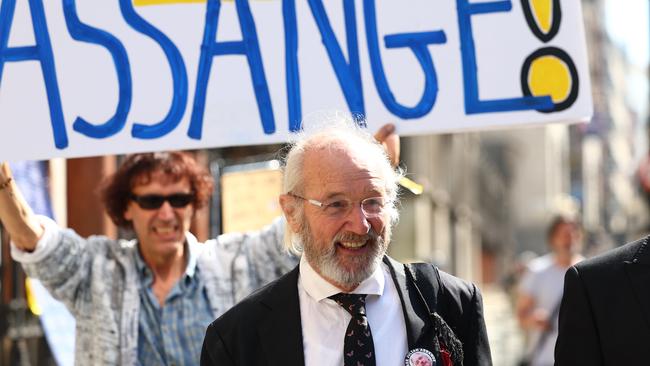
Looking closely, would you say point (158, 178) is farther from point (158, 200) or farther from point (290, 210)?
point (290, 210)

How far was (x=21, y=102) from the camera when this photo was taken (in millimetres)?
4438

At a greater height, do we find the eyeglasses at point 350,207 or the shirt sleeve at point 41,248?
the eyeglasses at point 350,207

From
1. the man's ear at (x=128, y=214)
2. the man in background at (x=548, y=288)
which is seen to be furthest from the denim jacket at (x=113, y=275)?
the man in background at (x=548, y=288)

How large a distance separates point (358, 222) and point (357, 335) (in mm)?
310

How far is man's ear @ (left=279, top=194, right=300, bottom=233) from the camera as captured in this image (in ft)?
12.8

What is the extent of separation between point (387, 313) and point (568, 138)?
2565 inches

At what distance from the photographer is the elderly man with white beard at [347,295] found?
370 centimetres

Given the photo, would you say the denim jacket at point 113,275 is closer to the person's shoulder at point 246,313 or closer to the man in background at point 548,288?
the person's shoulder at point 246,313

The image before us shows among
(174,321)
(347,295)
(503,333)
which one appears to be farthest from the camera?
(503,333)

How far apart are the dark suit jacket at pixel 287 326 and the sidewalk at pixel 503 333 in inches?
387

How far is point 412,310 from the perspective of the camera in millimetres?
3768

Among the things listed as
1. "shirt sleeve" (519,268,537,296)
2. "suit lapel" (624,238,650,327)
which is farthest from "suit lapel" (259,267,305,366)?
"shirt sleeve" (519,268,537,296)

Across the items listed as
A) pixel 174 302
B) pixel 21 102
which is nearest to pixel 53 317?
pixel 174 302

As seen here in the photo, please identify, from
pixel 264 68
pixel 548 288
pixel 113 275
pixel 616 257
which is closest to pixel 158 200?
pixel 113 275
